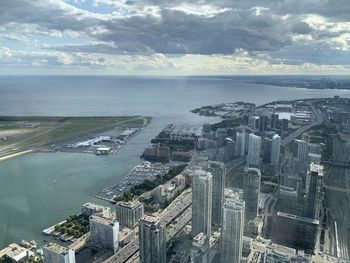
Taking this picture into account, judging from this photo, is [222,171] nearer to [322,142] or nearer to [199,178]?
[199,178]

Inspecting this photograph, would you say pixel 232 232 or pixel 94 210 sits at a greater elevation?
pixel 232 232

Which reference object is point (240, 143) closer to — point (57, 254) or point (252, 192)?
point (252, 192)

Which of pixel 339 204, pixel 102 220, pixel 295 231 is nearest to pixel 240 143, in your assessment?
pixel 339 204

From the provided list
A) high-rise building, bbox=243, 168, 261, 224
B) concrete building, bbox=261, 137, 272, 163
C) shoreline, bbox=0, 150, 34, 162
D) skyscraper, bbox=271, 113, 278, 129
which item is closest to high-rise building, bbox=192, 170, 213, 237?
high-rise building, bbox=243, 168, 261, 224

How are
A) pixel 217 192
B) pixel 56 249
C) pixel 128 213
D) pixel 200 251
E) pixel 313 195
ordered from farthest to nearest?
pixel 128 213, pixel 217 192, pixel 313 195, pixel 56 249, pixel 200 251

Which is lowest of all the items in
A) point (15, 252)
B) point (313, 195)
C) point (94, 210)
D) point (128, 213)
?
point (15, 252)
